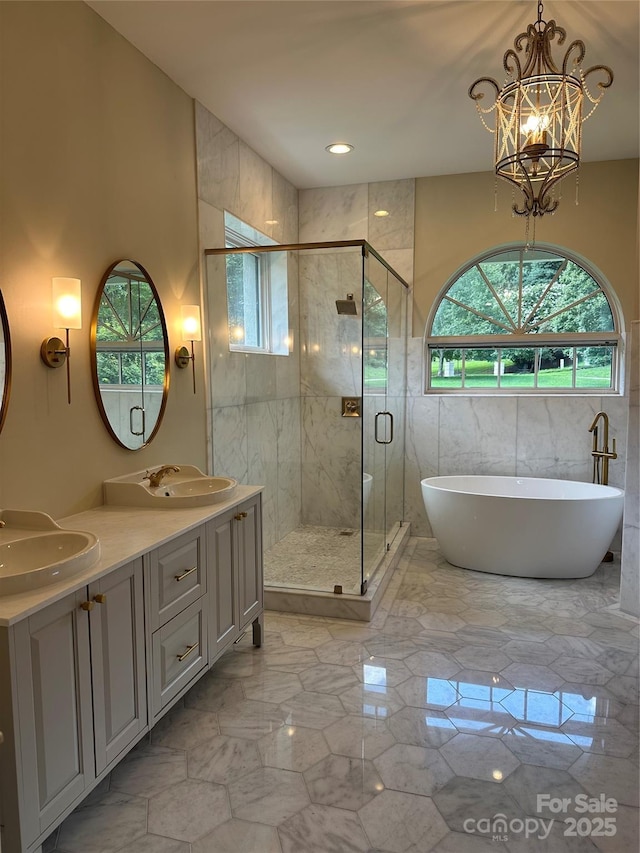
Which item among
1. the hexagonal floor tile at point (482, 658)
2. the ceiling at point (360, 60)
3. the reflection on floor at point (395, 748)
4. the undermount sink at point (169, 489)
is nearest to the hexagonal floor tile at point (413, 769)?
the reflection on floor at point (395, 748)

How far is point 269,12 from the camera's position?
2.56m

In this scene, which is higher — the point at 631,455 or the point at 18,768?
the point at 631,455

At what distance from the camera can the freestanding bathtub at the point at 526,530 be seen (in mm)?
3822

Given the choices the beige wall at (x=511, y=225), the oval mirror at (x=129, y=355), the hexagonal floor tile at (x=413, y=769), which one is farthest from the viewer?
the beige wall at (x=511, y=225)

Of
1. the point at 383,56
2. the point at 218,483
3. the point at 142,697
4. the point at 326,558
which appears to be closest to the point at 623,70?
the point at 383,56

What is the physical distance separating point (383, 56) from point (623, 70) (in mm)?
1256

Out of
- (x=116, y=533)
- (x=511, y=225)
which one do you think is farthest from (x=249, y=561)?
(x=511, y=225)

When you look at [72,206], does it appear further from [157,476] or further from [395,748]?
[395,748]

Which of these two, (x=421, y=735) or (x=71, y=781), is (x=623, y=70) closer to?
(x=421, y=735)

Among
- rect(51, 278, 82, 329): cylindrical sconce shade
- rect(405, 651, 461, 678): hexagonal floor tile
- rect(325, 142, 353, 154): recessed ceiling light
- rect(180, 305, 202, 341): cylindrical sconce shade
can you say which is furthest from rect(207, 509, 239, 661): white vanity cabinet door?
rect(325, 142, 353, 154): recessed ceiling light

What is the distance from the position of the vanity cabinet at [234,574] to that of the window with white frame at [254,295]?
1.41 m

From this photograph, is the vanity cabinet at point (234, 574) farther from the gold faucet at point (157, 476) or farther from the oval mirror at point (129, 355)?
the oval mirror at point (129, 355)

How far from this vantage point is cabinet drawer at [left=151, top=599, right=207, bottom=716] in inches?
83.5

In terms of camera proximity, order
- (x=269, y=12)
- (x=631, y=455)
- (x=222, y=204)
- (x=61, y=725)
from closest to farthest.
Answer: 1. (x=61, y=725)
2. (x=269, y=12)
3. (x=631, y=455)
4. (x=222, y=204)
